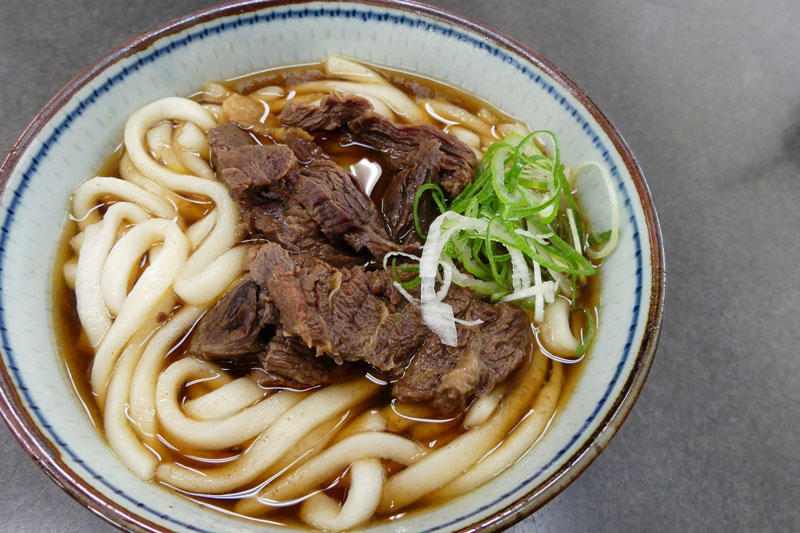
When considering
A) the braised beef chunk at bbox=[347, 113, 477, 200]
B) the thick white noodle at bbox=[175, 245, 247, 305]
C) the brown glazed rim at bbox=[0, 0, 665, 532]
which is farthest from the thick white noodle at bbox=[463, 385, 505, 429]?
the thick white noodle at bbox=[175, 245, 247, 305]

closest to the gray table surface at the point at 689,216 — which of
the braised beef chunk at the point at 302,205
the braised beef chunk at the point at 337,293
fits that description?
the braised beef chunk at the point at 337,293

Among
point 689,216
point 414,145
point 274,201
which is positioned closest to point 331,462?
point 274,201

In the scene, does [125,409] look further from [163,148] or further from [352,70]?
[352,70]

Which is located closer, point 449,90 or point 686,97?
point 449,90

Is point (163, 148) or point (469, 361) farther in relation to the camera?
point (163, 148)

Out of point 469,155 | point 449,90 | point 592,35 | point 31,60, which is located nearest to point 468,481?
point 469,155

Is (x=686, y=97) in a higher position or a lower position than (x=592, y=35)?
lower

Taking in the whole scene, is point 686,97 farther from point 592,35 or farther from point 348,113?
point 348,113
